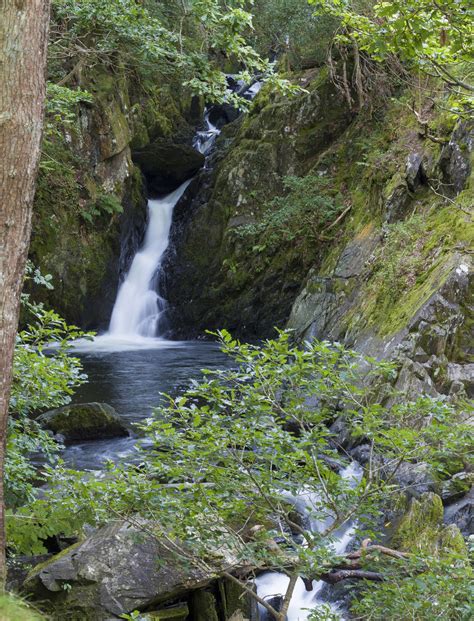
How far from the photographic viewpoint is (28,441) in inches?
172

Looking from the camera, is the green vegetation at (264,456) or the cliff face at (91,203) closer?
the green vegetation at (264,456)

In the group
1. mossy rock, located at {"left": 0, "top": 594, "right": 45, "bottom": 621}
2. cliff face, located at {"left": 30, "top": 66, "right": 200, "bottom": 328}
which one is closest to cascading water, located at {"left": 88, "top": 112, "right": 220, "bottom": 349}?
cliff face, located at {"left": 30, "top": 66, "right": 200, "bottom": 328}

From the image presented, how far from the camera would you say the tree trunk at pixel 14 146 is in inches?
104

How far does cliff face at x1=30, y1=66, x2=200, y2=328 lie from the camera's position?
1600 cm

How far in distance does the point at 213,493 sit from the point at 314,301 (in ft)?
28.9

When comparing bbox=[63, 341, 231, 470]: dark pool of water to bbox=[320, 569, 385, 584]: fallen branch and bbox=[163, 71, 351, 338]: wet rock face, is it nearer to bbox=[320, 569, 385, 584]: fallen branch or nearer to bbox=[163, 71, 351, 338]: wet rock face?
bbox=[163, 71, 351, 338]: wet rock face

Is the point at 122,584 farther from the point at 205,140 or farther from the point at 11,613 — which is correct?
the point at 205,140

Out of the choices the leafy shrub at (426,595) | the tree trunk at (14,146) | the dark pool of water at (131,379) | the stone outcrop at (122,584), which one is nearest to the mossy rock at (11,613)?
the tree trunk at (14,146)

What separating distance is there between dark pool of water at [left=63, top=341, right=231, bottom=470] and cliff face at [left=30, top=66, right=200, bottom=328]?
2.41 meters

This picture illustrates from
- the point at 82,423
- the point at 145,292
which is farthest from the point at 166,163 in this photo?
the point at 82,423

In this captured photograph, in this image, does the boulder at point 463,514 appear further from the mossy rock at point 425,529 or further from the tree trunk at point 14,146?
the tree trunk at point 14,146

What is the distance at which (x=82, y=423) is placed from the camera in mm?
9109

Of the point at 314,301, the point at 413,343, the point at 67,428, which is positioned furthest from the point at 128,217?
the point at 413,343

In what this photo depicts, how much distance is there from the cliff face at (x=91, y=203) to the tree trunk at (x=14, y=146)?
509 inches
